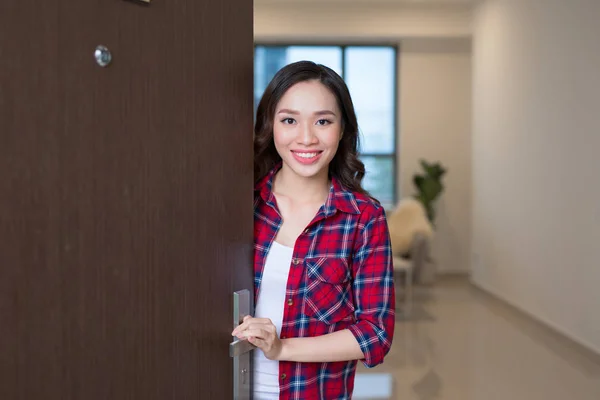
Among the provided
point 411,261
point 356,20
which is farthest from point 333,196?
point 356,20

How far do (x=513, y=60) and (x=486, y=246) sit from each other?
202cm

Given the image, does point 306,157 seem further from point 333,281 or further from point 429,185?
point 429,185

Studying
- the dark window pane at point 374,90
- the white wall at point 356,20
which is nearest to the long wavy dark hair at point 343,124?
the white wall at point 356,20

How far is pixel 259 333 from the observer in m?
1.01

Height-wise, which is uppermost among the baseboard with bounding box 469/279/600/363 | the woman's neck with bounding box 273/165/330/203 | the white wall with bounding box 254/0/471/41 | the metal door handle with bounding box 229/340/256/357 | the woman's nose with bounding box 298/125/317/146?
the white wall with bounding box 254/0/471/41

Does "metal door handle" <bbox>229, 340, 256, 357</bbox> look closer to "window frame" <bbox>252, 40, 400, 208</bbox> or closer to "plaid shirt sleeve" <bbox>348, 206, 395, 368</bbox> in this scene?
"plaid shirt sleeve" <bbox>348, 206, 395, 368</bbox>

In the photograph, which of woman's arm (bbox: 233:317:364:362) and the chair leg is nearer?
woman's arm (bbox: 233:317:364:362)

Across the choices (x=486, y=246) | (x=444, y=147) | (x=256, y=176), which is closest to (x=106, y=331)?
(x=256, y=176)

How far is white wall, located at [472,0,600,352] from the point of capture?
4.52 m

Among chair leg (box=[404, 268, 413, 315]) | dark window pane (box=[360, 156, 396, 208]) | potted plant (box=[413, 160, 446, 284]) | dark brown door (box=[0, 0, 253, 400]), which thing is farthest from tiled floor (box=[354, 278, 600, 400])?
dark window pane (box=[360, 156, 396, 208])

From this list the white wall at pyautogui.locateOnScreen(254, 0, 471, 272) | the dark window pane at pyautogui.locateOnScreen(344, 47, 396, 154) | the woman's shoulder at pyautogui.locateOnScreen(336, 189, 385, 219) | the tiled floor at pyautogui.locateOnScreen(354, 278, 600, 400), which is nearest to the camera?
the woman's shoulder at pyautogui.locateOnScreen(336, 189, 385, 219)

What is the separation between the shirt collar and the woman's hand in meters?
0.26

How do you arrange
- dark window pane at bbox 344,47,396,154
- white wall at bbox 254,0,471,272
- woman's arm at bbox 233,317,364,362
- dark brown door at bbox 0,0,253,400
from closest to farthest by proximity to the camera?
dark brown door at bbox 0,0,253,400 < woman's arm at bbox 233,317,364,362 < white wall at bbox 254,0,471,272 < dark window pane at bbox 344,47,396,154

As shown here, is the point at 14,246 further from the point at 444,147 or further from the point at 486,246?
the point at 444,147
